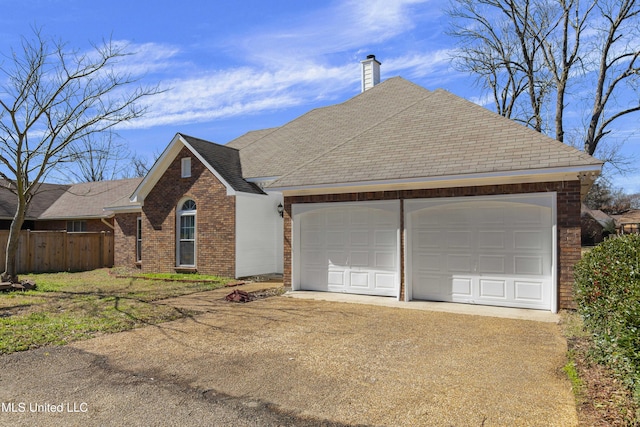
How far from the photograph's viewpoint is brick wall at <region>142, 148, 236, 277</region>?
49.8ft

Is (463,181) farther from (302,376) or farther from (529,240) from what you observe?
(302,376)

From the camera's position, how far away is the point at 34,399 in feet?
15.4

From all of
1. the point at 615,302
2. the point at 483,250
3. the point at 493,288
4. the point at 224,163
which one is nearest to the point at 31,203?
the point at 224,163

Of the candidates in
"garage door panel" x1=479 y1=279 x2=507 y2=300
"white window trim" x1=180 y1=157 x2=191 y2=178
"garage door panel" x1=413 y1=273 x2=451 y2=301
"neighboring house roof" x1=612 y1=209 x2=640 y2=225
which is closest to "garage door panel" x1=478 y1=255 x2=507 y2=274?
"garage door panel" x1=479 y1=279 x2=507 y2=300

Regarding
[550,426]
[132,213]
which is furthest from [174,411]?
[132,213]

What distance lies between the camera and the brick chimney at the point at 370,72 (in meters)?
21.1

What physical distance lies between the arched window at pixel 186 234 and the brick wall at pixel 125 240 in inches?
183

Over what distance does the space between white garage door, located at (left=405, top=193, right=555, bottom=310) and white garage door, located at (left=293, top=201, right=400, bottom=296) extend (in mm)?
657

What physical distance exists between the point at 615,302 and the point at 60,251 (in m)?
20.9

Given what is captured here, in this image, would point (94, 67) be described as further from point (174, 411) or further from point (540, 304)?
point (540, 304)

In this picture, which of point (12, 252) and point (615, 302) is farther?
point (12, 252)

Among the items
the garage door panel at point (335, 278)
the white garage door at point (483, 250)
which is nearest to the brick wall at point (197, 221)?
the garage door panel at point (335, 278)

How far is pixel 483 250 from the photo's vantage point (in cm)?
983

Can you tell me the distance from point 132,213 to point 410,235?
1479 cm
